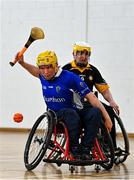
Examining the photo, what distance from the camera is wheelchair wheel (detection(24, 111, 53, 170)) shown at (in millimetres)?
4059

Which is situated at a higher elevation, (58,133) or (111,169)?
(58,133)

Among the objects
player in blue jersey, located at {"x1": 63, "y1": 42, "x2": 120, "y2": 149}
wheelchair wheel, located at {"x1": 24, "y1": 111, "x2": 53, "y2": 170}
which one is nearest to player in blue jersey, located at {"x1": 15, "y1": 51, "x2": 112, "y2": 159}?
wheelchair wheel, located at {"x1": 24, "y1": 111, "x2": 53, "y2": 170}

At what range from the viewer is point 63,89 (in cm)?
424

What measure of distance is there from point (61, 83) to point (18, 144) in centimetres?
266

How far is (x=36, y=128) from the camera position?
4277 mm

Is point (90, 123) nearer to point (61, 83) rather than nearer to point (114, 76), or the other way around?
point (61, 83)

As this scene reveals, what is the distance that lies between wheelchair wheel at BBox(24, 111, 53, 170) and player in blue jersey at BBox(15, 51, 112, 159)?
0.12 metres

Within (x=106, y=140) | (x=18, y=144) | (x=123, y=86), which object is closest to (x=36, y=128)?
(x=106, y=140)

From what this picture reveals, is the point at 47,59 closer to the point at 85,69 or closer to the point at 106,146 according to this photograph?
the point at 85,69

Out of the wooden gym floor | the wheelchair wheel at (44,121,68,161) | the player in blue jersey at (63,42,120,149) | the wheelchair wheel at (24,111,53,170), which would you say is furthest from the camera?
the player in blue jersey at (63,42,120,149)

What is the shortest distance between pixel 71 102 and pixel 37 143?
18.0 inches

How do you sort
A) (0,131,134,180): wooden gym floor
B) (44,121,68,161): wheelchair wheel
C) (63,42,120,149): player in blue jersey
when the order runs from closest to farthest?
(0,131,134,180): wooden gym floor
(44,121,68,161): wheelchair wheel
(63,42,120,149): player in blue jersey

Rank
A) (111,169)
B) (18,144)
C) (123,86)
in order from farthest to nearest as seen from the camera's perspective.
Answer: (123,86)
(18,144)
(111,169)

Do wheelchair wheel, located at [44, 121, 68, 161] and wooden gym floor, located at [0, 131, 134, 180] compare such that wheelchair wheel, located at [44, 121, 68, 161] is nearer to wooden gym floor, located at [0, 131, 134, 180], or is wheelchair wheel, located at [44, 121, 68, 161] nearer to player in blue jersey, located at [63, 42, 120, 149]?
wooden gym floor, located at [0, 131, 134, 180]
